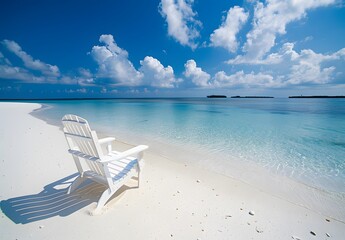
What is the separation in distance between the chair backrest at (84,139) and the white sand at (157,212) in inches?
31.3

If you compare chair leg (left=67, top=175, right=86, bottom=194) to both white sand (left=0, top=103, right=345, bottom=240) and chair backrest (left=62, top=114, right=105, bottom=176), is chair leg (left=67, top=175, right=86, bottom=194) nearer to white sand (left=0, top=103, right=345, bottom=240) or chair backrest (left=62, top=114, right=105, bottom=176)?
white sand (left=0, top=103, right=345, bottom=240)

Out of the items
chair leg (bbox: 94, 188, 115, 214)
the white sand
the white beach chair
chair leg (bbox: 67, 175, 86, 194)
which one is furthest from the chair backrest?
the white sand

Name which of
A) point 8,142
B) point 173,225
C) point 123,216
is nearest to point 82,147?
point 123,216

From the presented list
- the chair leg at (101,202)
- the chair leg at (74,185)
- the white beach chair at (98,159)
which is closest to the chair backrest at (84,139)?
the white beach chair at (98,159)

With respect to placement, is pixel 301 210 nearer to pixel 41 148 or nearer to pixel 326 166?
pixel 326 166

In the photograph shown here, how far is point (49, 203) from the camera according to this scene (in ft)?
9.74

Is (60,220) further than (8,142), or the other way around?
(8,142)

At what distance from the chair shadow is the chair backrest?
652 mm

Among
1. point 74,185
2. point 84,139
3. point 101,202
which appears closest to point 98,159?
point 84,139

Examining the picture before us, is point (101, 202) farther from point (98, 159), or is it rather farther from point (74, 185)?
point (74, 185)

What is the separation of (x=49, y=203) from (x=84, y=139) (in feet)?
4.95

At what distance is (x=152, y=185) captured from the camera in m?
3.71

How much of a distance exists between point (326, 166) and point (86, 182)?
24.8 feet

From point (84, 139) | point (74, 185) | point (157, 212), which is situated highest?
point (84, 139)
